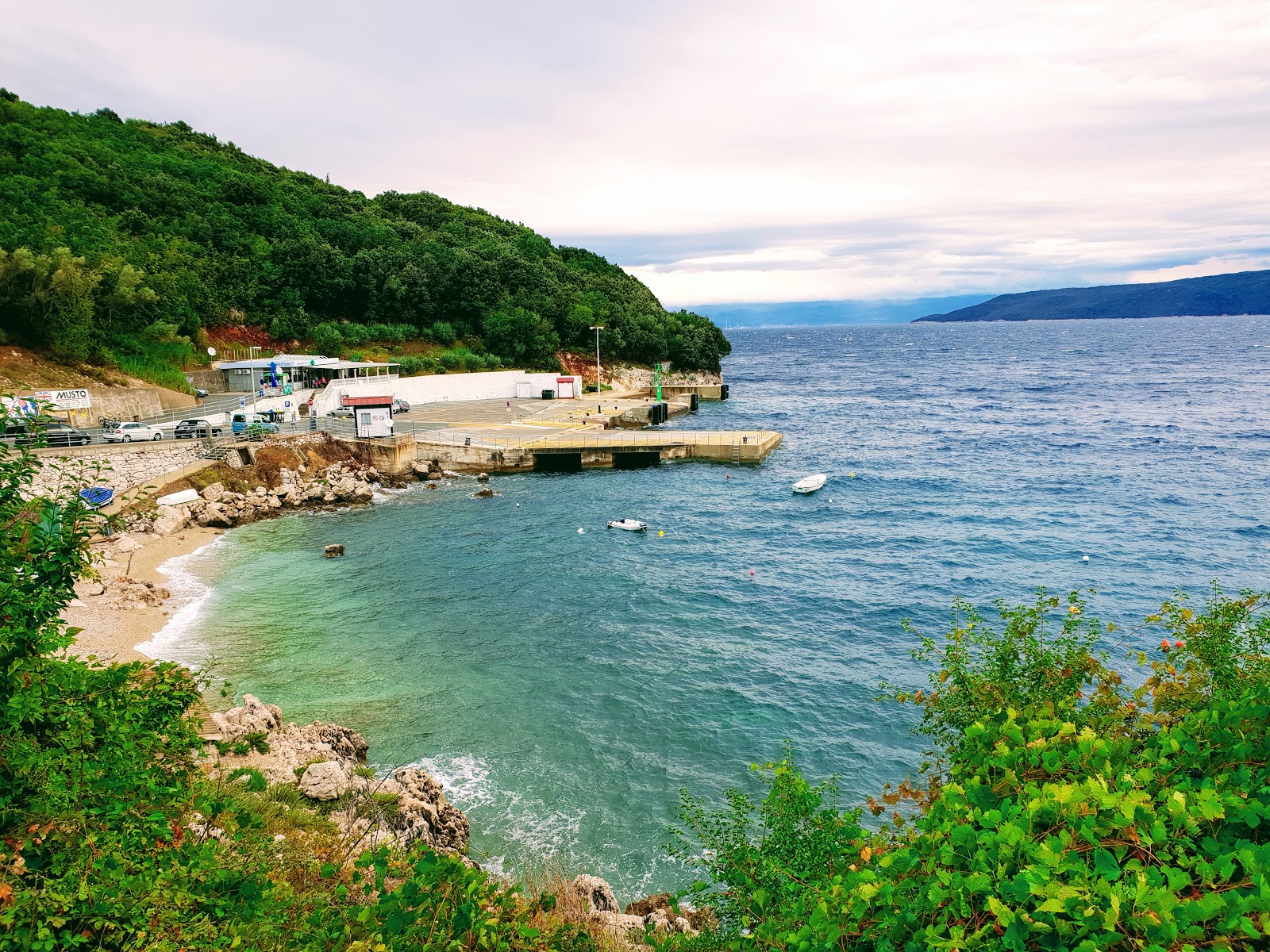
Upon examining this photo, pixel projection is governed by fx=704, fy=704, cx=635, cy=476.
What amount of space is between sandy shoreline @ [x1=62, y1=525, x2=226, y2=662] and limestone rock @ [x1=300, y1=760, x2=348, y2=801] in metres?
5.56

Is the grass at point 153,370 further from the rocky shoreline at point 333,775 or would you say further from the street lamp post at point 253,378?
the rocky shoreline at point 333,775

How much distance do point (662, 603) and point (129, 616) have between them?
2090 centimetres

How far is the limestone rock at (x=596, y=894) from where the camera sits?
557 inches

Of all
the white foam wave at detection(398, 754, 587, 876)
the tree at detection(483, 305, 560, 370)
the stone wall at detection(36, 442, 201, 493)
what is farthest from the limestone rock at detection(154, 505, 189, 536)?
the tree at detection(483, 305, 560, 370)

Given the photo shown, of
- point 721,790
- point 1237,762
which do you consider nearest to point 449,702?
point 721,790

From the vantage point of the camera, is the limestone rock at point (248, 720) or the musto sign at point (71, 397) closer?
the limestone rock at point (248, 720)

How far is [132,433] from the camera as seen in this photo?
41406 millimetres

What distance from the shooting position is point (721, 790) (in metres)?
18.7

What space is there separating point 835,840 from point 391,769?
1341 cm

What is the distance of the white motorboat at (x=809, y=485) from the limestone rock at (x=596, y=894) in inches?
1493

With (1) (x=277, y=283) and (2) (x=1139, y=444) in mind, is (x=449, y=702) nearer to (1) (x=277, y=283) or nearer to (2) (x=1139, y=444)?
(2) (x=1139, y=444)

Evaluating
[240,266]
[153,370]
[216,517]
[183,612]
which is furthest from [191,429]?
[240,266]

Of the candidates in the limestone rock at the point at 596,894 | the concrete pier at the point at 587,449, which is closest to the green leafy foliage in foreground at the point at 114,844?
the limestone rock at the point at 596,894

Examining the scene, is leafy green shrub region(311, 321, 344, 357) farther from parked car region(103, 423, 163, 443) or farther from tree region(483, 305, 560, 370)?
parked car region(103, 423, 163, 443)
